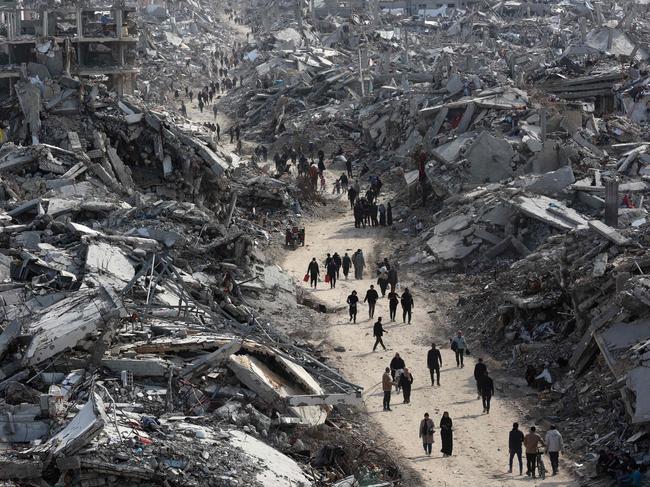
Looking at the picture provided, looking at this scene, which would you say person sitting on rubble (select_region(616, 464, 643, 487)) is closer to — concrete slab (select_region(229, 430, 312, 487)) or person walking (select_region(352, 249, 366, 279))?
concrete slab (select_region(229, 430, 312, 487))

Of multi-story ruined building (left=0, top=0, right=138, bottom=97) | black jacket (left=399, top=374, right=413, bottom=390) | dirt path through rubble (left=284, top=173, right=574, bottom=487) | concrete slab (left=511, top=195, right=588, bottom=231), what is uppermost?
multi-story ruined building (left=0, top=0, right=138, bottom=97)

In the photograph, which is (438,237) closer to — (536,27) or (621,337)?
(621,337)

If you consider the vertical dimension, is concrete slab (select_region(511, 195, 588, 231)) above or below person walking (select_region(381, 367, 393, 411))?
above

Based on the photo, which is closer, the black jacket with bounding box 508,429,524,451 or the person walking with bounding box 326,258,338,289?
the black jacket with bounding box 508,429,524,451

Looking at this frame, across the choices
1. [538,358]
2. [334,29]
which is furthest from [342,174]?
[334,29]

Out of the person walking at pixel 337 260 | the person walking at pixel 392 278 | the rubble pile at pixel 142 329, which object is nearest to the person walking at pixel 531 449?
the rubble pile at pixel 142 329

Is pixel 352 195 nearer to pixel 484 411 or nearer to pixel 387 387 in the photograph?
pixel 387 387

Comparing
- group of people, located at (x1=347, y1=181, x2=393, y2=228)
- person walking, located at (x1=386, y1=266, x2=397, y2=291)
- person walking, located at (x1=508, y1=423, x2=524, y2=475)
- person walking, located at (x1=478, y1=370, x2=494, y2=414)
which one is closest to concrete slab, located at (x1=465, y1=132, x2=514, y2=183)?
group of people, located at (x1=347, y1=181, x2=393, y2=228)

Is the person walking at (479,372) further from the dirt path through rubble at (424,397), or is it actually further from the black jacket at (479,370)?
the dirt path through rubble at (424,397)
